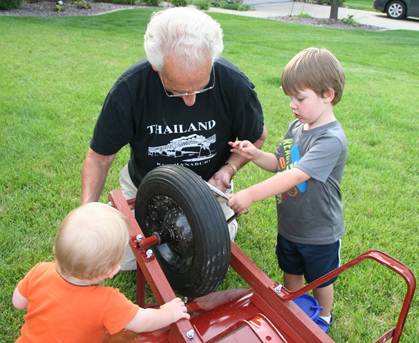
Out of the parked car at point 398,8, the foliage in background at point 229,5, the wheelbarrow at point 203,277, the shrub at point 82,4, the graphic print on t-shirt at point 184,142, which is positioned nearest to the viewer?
the wheelbarrow at point 203,277

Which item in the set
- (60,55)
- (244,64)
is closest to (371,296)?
(244,64)

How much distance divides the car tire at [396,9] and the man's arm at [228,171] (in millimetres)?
16488

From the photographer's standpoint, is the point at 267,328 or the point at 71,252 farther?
the point at 267,328

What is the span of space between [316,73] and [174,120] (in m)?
0.78

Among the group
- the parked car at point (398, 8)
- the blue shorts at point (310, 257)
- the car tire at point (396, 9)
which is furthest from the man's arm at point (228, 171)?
the car tire at point (396, 9)

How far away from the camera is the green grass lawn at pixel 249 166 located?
2.82m

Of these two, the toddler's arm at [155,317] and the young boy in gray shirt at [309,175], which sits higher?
the young boy in gray shirt at [309,175]

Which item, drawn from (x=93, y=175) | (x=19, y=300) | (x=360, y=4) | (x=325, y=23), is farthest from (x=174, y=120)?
(x=360, y=4)

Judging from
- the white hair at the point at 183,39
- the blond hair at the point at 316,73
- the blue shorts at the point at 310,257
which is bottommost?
the blue shorts at the point at 310,257

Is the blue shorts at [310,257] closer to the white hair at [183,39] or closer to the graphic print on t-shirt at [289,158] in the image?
the graphic print on t-shirt at [289,158]

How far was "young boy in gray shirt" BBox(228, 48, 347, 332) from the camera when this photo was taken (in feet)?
6.72

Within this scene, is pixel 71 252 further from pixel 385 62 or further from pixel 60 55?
pixel 385 62

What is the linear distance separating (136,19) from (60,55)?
16.5ft

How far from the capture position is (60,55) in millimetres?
7762
